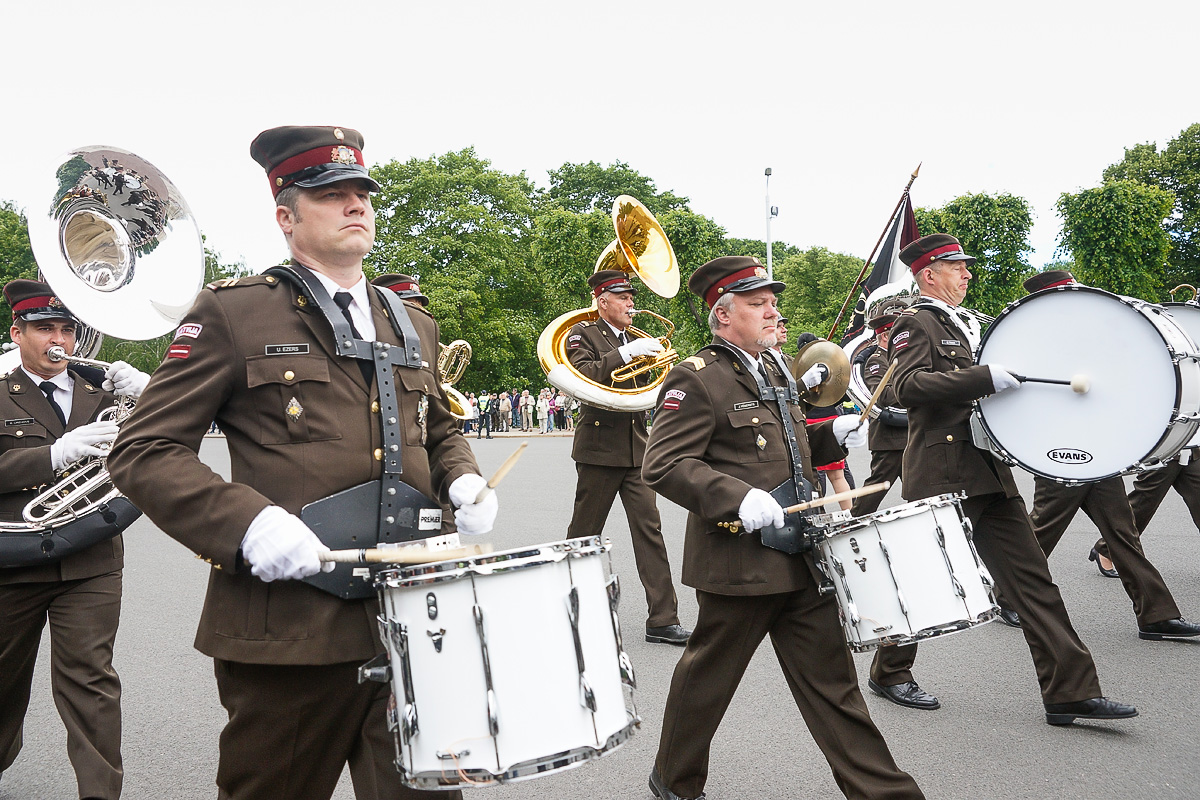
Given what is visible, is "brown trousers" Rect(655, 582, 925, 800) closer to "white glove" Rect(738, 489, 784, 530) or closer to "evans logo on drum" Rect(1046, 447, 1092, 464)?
"white glove" Rect(738, 489, 784, 530)

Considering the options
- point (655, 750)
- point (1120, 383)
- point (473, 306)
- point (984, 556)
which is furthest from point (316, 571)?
point (473, 306)

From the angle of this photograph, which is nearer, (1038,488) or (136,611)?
(1038,488)

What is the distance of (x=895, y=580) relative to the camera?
3322 millimetres

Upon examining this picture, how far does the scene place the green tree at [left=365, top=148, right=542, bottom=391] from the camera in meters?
36.3

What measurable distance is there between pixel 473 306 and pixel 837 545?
33.8m

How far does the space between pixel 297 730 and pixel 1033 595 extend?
3487 mm

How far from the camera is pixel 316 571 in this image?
6.99 feet

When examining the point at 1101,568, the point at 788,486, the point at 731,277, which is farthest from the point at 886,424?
the point at 788,486

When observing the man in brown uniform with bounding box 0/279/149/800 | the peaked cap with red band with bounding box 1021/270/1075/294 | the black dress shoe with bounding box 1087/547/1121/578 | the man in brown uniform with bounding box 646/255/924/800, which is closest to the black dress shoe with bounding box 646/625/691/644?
the man in brown uniform with bounding box 646/255/924/800

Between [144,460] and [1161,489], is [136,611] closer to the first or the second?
[144,460]

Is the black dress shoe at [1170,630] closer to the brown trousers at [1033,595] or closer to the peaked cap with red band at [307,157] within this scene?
the brown trousers at [1033,595]

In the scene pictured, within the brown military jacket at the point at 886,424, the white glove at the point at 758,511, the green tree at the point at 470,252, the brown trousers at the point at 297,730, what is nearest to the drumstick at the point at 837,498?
the white glove at the point at 758,511

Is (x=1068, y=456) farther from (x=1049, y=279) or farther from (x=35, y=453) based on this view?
(x=35, y=453)

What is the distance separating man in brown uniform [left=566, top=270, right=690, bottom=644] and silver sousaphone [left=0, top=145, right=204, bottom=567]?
300 centimetres
